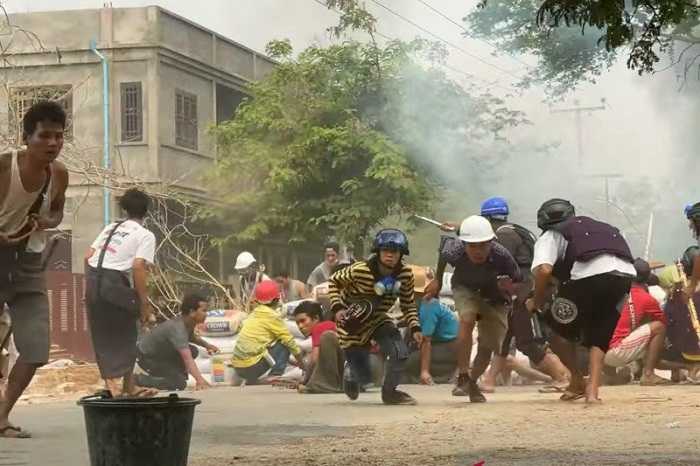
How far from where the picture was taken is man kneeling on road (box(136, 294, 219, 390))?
12695 mm

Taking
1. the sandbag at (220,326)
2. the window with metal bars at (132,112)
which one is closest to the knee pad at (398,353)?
the sandbag at (220,326)

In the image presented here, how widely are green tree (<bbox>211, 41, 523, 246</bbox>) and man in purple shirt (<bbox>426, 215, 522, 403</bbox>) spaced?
1399cm

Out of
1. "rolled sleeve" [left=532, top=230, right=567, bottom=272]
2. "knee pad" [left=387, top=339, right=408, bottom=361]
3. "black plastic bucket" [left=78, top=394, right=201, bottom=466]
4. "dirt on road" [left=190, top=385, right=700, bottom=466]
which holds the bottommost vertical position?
"dirt on road" [left=190, top=385, right=700, bottom=466]

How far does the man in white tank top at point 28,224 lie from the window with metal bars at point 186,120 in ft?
72.8

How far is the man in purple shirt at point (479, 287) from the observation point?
10.3 m

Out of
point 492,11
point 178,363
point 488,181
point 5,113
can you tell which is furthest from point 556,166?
point 178,363

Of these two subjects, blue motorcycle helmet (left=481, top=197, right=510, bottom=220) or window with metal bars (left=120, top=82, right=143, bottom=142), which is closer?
blue motorcycle helmet (left=481, top=197, right=510, bottom=220)

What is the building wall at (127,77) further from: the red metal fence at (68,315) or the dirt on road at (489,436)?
the dirt on road at (489,436)

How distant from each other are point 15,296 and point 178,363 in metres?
5.70

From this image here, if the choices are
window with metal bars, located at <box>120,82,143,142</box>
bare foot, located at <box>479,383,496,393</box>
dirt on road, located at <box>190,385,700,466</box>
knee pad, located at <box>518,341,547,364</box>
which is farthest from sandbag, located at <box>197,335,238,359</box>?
window with metal bars, located at <box>120,82,143,142</box>

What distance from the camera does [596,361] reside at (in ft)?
30.8

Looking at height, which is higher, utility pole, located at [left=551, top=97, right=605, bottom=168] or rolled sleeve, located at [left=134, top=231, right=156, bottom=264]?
utility pole, located at [left=551, top=97, right=605, bottom=168]

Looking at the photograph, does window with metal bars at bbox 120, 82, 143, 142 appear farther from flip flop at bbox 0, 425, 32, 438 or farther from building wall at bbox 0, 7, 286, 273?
flip flop at bbox 0, 425, 32, 438

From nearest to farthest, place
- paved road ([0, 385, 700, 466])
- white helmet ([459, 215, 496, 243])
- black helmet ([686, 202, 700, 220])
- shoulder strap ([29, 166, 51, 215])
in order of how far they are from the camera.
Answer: paved road ([0, 385, 700, 466])
shoulder strap ([29, 166, 51, 215])
white helmet ([459, 215, 496, 243])
black helmet ([686, 202, 700, 220])
